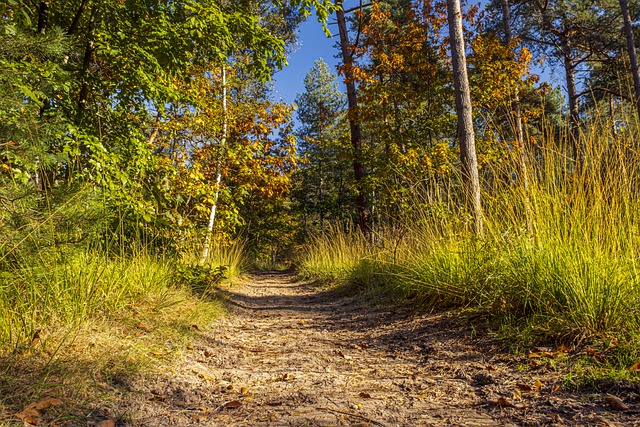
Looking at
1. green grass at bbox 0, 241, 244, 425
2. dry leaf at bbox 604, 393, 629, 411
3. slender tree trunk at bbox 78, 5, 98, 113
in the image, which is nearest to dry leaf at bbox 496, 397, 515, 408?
dry leaf at bbox 604, 393, 629, 411

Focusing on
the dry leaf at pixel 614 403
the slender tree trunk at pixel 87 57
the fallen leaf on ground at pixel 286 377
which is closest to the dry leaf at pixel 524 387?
the dry leaf at pixel 614 403

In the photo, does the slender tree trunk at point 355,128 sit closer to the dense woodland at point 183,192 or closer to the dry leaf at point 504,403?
the dense woodland at point 183,192

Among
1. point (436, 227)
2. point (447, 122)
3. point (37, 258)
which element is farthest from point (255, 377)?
point (447, 122)

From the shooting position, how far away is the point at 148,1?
4012 mm

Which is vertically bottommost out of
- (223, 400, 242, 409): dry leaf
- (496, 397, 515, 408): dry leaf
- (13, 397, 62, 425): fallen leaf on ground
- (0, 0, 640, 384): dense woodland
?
(223, 400, 242, 409): dry leaf

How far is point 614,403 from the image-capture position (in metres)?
1.77

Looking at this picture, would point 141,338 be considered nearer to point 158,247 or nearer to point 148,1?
point 158,247

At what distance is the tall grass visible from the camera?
2.46 m

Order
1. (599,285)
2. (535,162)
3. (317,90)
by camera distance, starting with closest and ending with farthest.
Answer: (599,285) → (535,162) → (317,90)

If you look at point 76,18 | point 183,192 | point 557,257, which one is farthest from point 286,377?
point 183,192

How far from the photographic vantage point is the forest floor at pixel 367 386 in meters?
1.84

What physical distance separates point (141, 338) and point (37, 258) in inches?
35.9

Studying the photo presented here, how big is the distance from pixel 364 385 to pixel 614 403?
1.30m

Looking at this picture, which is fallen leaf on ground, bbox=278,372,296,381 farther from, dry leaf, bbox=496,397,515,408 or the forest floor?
dry leaf, bbox=496,397,515,408
